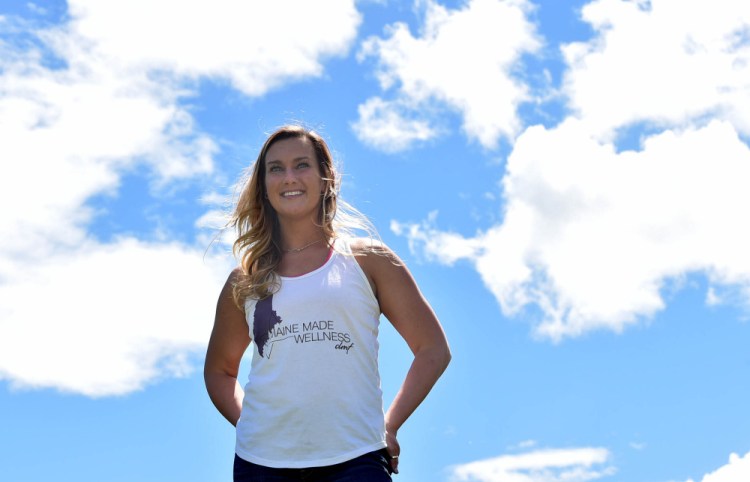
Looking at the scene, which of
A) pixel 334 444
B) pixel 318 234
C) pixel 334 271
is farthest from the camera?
pixel 318 234

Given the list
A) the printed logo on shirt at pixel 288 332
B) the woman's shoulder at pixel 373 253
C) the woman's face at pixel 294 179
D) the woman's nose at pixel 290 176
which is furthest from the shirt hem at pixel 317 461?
the woman's nose at pixel 290 176

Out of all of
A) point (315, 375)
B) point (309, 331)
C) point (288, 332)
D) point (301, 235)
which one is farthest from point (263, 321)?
point (301, 235)

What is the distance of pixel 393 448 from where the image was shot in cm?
489

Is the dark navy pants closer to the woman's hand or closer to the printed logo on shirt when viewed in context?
the woman's hand

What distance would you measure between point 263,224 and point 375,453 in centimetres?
154

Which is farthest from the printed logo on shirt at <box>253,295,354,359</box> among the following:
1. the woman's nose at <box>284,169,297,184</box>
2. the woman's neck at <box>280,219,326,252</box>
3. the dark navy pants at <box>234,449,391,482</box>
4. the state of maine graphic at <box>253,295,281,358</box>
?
the woman's nose at <box>284,169,297,184</box>

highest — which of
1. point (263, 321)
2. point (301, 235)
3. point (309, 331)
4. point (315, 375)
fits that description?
point (301, 235)

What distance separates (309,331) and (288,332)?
0.12 m

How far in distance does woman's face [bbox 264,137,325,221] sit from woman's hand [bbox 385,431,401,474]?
1332 millimetres

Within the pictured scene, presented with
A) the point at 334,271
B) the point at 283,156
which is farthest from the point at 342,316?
the point at 283,156

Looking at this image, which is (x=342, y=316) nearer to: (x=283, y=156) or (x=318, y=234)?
(x=318, y=234)

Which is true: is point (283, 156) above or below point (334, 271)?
above

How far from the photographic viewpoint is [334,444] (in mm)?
4707

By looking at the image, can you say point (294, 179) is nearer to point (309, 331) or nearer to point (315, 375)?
point (309, 331)
